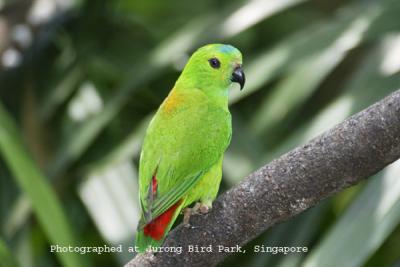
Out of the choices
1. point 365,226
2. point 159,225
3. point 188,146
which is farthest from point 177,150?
point 365,226

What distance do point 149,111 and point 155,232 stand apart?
132 cm

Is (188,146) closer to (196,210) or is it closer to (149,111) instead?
(196,210)

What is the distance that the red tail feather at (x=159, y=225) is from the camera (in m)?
1.23

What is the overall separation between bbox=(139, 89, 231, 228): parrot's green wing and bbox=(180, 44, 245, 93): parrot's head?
0.19ft

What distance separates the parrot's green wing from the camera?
1.25 metres

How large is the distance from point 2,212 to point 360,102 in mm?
1090

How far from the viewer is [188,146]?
1.30 meters

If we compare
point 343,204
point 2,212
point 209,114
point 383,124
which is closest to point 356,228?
point 209,114

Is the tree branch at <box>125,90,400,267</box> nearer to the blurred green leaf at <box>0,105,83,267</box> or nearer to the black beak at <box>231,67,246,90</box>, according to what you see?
the black beak at <box>231,67,246,90</box>

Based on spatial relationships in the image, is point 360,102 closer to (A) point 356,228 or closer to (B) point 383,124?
(A) point 356,228

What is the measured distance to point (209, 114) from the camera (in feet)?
4.50

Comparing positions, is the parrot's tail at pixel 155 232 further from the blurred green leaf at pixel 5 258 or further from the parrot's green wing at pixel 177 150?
the blurred green leaf at pixel 5 258

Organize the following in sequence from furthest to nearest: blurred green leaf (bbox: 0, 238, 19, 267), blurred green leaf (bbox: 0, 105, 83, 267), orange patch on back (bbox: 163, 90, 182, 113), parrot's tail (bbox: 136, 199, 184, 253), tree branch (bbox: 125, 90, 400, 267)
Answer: blurred green leaf (bbox: 0, 105, 83, 267), blurred green leaf (bbox: 0, 238, 19, 267), orange patch on back (bbox: 163, 90, 182, 113), parrot's tail (bbox: 136, 199, 184, 253), tree branch (bbox: 125, 90, 400, 267)

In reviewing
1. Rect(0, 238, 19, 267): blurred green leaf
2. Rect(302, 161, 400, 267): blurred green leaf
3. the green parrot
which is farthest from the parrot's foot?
Rect(0, 238, 19, 267): blurred green leaf
